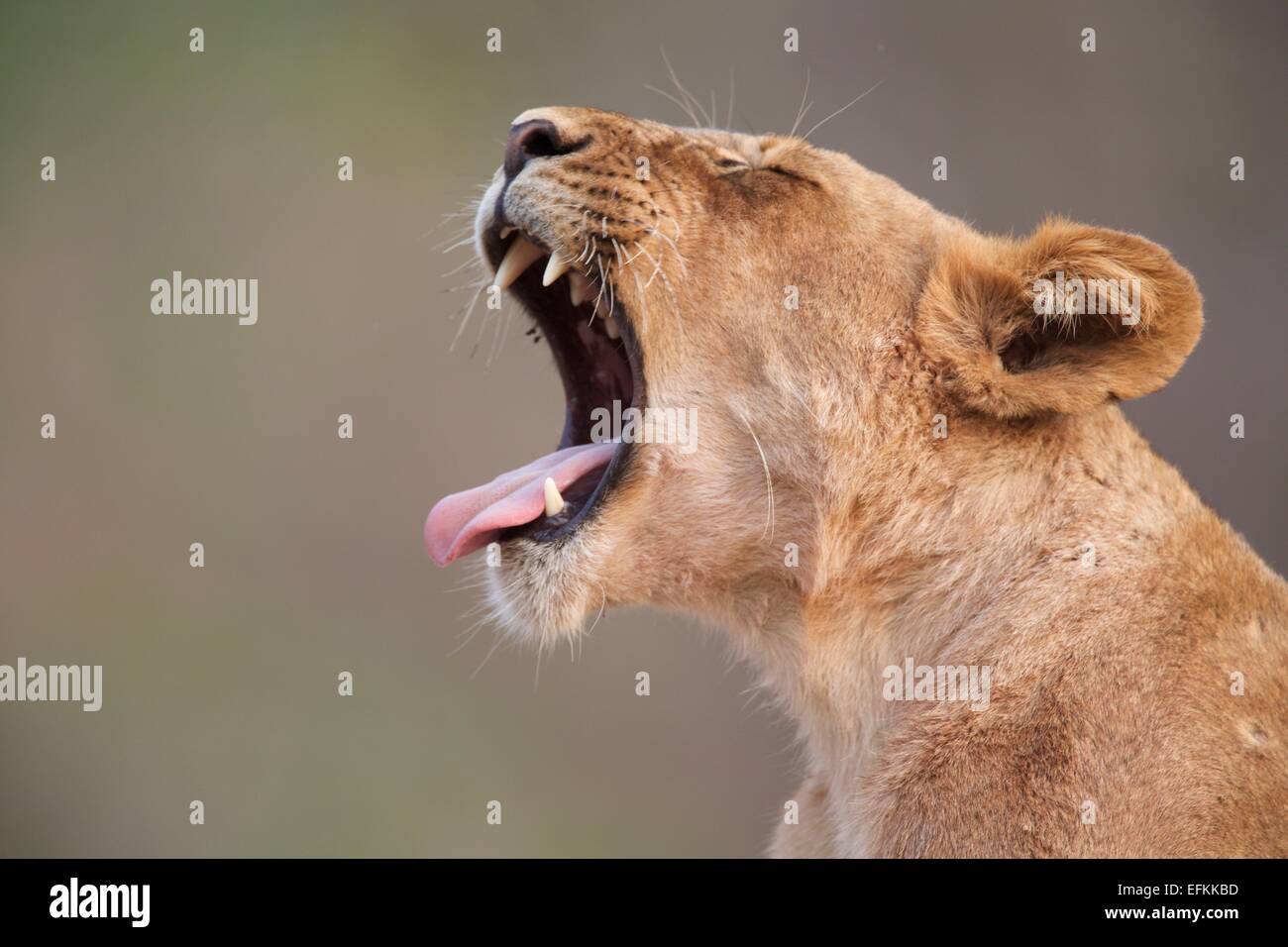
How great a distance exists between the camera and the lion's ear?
2.90 m

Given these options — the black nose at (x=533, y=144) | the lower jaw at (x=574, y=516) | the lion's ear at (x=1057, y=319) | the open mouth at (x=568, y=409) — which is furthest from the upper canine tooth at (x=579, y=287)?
the lion's ear at (x=1057, y=319)

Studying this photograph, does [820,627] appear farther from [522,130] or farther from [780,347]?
[522,130]

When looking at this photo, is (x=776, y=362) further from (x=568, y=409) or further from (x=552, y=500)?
(x=568, y=409)

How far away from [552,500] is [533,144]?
0.79 metres

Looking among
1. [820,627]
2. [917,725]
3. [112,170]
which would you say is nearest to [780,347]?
[820,627]

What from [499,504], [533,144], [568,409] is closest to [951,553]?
[499,504]

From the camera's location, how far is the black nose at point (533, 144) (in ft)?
10.8

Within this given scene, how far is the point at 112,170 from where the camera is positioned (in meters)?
10.9

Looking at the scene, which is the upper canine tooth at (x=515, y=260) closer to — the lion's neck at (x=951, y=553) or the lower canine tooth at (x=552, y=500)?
the lower canine tooth at (x=552, y=500)

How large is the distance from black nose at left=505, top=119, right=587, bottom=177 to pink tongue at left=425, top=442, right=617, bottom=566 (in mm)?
660

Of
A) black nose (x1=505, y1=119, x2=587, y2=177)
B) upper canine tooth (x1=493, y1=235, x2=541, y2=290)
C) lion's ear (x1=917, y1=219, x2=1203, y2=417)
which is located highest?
black nose (x1=505, y1=119, x2=587, y2=177)

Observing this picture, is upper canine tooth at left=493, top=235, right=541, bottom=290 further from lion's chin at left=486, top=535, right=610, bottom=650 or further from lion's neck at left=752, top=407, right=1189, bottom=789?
lion's neck at left=752, top=407, right=1189, bottom=789

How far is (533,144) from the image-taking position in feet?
10.9

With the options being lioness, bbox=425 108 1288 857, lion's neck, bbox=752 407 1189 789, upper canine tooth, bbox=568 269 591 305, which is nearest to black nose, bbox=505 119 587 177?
lioness, bbox=425 108 1288 857
